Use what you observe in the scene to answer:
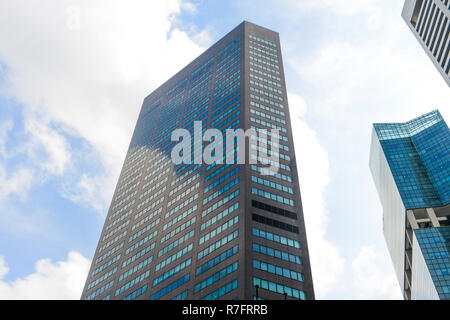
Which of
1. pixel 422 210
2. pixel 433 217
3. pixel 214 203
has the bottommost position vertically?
pixel 214 203

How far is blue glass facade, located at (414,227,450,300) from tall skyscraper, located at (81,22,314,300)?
74941 mm

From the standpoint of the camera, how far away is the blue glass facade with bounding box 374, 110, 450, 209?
173 metres

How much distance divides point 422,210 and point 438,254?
25.6m

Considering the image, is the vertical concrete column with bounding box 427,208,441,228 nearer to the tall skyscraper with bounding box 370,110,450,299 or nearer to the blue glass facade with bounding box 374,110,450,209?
the tall skyscraper with bounding box 370,110,450,299

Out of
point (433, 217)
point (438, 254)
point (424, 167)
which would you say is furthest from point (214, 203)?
point (424, 167)

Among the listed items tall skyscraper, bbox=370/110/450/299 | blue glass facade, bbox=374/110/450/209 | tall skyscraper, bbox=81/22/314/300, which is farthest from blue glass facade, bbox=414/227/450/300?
tall skyscraper, bbox=81/22/314/300

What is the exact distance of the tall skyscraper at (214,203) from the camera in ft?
262

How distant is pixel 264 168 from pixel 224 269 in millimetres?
28712

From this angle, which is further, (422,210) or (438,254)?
(422,210)

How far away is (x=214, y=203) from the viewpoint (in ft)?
316

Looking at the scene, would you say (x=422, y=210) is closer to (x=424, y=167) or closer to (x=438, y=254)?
(x=424, y=167)

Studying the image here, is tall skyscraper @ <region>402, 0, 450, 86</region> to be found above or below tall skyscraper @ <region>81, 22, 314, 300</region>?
above

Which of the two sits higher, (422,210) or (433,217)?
(422,210)

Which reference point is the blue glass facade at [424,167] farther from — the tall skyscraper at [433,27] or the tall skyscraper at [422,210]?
the tall skyscraper at [433,27]
